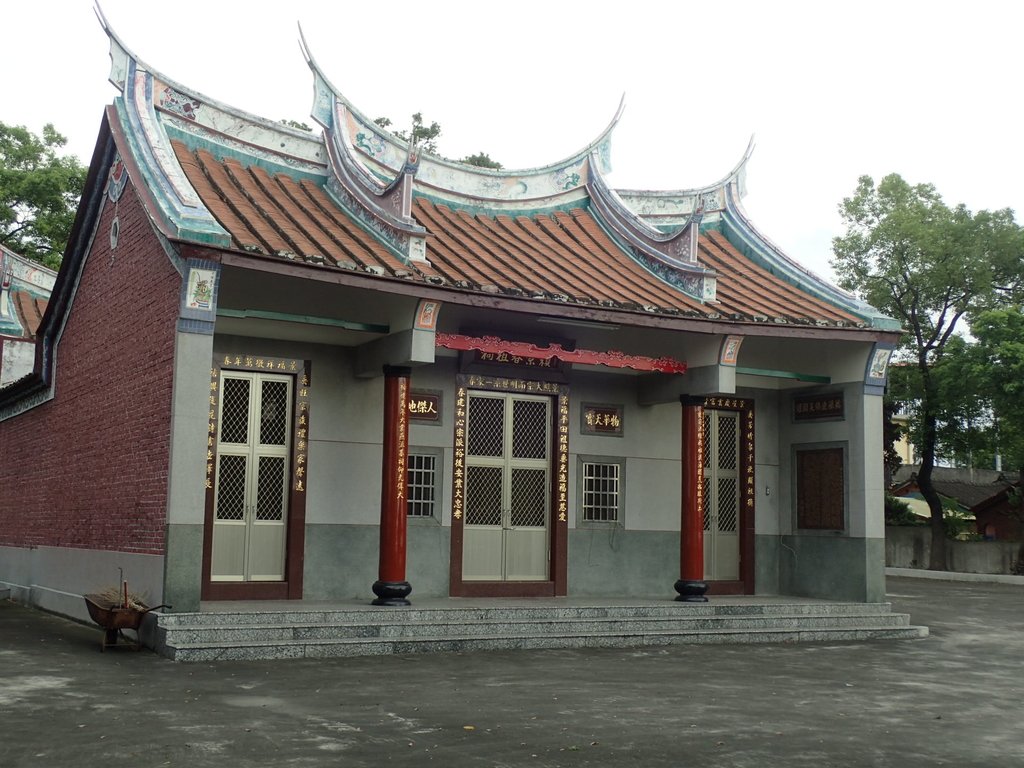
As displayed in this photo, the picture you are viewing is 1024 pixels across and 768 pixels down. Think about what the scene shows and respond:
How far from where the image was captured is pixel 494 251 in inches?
521

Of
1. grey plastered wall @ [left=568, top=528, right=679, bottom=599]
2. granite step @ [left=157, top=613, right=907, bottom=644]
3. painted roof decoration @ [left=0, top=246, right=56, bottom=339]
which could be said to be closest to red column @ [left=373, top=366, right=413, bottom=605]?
granite step @ [left=157, top=613, right=907, bottom=644]

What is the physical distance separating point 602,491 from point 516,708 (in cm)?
685

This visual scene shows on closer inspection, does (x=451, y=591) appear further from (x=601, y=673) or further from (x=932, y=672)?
(x=932, y=672)

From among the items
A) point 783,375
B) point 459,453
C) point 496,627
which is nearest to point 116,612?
point 496,627

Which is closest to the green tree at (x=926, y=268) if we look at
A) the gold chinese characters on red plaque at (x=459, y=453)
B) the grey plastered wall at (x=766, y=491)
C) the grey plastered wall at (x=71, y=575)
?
the grey plastered wall at (x=766, y=491)

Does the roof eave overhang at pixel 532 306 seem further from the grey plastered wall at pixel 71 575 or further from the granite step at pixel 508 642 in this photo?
A: the granite step at pixel 508 642

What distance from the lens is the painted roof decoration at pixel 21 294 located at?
18172mm

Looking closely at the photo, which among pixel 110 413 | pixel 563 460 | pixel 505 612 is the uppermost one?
pixel 110 413

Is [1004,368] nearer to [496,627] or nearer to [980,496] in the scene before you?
[980,496]

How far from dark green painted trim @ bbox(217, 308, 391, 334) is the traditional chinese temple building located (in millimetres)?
47

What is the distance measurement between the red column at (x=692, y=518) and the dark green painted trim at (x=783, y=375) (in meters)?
0.99

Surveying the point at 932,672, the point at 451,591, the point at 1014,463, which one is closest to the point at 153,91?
the point at 451,591

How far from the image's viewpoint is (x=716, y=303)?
1323 centimetres

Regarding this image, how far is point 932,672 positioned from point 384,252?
258 inches
